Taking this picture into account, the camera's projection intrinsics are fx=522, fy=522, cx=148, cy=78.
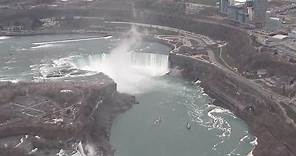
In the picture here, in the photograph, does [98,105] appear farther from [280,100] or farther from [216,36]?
[216,36]

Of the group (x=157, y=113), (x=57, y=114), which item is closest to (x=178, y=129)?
(x=157, y=113)

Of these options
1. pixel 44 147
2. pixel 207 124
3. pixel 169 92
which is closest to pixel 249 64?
pixel 169 92

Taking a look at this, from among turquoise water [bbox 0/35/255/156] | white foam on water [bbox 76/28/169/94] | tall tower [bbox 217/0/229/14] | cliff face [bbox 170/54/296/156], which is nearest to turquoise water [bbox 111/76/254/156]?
turquoise water [bbox 0/35/255/156]

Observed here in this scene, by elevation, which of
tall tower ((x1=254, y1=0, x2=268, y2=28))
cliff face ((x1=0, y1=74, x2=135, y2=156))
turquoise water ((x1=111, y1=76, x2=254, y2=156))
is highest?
tall tower ((x1=254, y1=0, x2=268, y2=28))

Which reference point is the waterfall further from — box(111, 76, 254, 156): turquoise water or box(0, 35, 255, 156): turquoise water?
box(111, 76, 254, 156): turquoise water

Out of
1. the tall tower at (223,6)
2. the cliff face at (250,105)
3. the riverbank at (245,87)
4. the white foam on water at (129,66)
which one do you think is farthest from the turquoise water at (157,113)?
the tall tower at (223,6)

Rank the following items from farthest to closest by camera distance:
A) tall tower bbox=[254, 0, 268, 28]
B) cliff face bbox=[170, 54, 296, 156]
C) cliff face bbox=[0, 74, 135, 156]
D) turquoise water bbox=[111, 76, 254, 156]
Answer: tall tower bbox=[254, 0, 268, 28]
turquoise water bbox=[111, 76, 254, 156]
cliff face bbox=[170, 54, 296, 156]
cliff face bbox=[0, 74, 135, 156]

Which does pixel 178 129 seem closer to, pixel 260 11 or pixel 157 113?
pixel 157 113
